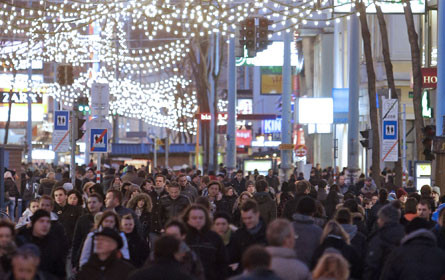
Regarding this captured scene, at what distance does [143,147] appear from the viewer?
66.9 meters

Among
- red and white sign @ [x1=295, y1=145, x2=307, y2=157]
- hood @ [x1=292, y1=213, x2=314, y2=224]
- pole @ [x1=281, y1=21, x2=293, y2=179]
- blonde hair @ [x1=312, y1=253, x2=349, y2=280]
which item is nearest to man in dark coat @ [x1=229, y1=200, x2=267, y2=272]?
hood @ [x1=292, y1=213, x2=314, y2=224]

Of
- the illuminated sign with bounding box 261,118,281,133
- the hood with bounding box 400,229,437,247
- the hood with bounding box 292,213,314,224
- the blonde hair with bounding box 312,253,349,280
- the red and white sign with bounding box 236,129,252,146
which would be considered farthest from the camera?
the red and white sign with bounding box 236,129,252,146

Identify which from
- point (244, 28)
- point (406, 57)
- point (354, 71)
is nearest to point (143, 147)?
point (406, 57)

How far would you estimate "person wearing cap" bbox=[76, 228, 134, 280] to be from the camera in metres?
10.3

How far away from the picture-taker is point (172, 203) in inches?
697

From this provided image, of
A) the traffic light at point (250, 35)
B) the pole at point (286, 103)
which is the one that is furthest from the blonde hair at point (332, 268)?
the pole at point (286, 103)

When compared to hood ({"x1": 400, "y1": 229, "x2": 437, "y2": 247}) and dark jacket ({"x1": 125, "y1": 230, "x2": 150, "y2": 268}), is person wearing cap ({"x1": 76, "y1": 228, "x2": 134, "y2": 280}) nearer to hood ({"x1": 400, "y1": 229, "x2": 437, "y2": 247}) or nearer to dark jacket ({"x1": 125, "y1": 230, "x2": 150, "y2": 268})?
hood ({"x1": 400, "y1": 229, "x2": 437, "y2": 247})

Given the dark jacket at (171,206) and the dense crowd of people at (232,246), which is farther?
the dark jacket at (171,206)

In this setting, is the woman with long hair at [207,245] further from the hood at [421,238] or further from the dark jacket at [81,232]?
the dark jacket at [81,232]

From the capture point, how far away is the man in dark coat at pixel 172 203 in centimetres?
1689

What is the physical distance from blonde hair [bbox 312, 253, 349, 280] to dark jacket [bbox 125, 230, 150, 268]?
4.49 metres

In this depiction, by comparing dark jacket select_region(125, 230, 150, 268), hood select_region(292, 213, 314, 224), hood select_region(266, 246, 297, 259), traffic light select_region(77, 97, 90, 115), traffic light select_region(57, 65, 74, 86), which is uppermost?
traffic light select_region(57, 65, 74, 86)

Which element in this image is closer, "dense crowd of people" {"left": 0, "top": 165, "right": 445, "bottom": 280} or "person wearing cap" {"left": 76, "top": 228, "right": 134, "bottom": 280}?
"dense crowd of people" {"left": 0, "top": 165, "right": 445, "bottom": 280}

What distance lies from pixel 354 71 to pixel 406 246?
2303cm
